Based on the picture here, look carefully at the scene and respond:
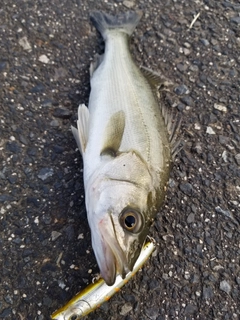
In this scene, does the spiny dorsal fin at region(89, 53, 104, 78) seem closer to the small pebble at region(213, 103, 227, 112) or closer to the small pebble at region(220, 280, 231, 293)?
the small pebble at region(213, 103, 227, 112)

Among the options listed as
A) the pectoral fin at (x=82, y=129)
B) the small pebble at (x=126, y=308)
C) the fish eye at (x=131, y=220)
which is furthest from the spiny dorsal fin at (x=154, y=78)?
the small pebble at (x=126, y=308)

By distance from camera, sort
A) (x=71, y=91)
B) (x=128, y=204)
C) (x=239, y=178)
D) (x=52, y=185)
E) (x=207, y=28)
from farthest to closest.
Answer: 1. (x=207, y=28)
2. (x=71, y=91)
3. (x=239, y=178)
4. (x=52, y=185)
5. (x=128, y=204)

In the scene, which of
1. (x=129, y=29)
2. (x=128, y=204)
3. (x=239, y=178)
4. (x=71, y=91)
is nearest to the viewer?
(x=128, y=204)

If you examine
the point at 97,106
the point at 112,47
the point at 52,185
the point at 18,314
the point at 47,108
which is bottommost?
the point at 18,314

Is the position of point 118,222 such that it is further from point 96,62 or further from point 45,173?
point 96,62

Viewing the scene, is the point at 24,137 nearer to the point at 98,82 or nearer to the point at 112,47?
the point at 98,82

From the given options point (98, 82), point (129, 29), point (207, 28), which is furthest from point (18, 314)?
point (207, 28)
